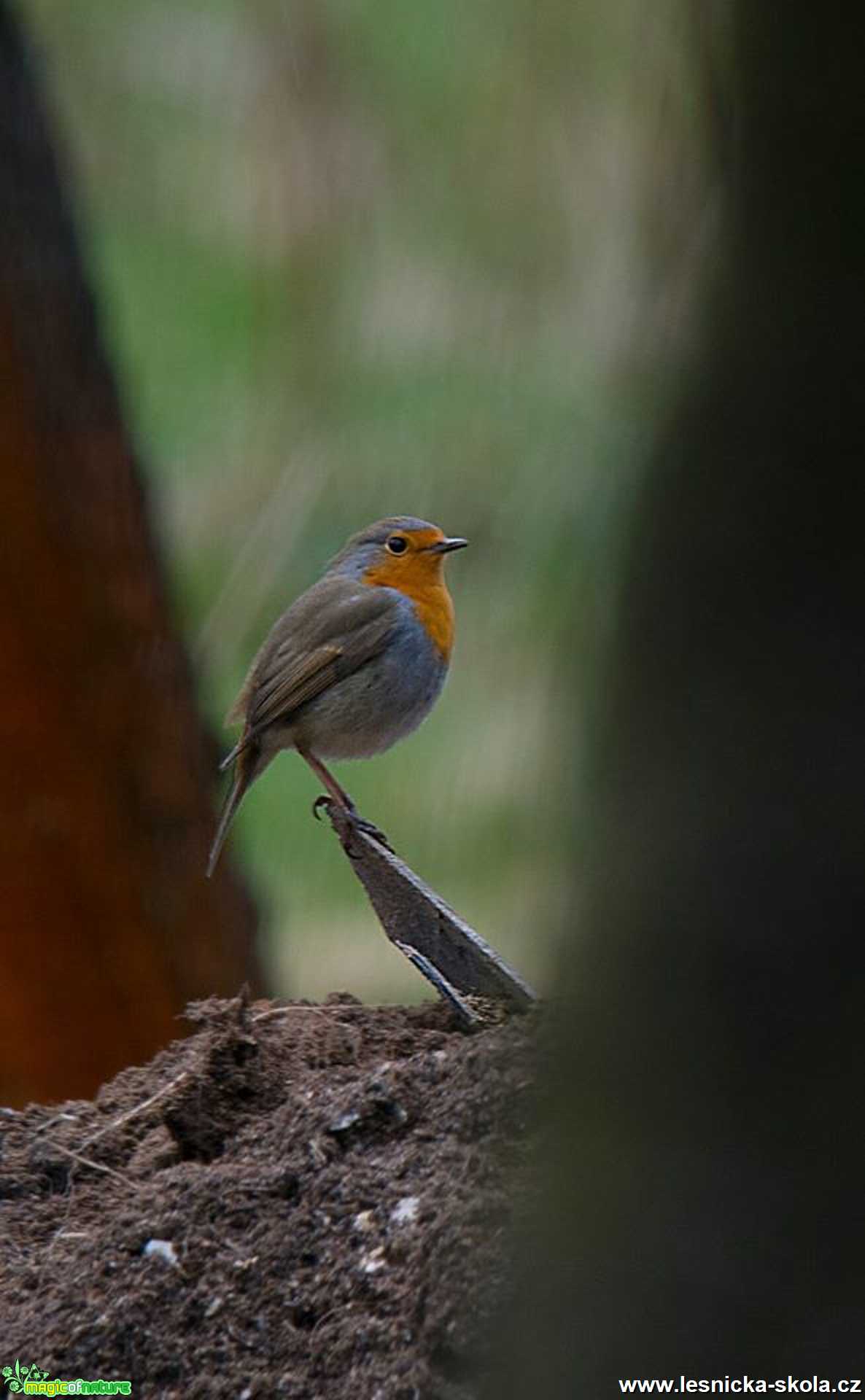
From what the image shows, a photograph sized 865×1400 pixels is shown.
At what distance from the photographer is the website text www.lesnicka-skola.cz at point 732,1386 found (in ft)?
2.74

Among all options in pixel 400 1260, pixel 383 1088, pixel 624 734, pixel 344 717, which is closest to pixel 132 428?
pixel 344 717

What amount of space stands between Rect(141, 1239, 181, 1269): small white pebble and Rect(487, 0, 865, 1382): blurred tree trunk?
94cm

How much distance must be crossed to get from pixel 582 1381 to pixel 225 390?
191 centimetres

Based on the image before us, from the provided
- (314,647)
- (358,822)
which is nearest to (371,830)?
(358,822)

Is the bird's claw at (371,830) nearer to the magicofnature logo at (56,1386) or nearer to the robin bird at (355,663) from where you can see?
the robin bird at (355,663)

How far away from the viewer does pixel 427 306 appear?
2049 mm

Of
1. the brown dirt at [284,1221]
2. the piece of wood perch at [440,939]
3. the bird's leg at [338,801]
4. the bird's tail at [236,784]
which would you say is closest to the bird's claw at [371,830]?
the bird's leg at [338,801]

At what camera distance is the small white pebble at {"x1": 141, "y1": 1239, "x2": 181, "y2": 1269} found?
174cm

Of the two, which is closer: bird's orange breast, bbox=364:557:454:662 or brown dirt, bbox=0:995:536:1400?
brown dirt, bbox=0:995:536:1400

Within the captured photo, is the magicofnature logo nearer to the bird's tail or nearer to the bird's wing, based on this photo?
the bird's tail

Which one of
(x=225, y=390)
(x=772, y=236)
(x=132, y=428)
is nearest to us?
(x=772, y=236)

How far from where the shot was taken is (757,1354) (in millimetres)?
836

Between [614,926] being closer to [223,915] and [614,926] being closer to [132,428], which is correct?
[132,428]

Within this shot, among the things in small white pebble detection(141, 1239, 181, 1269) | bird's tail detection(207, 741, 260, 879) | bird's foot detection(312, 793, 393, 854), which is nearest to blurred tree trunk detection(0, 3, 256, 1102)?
bird's tail detection(207, 741, 260, 879)
